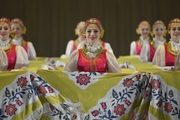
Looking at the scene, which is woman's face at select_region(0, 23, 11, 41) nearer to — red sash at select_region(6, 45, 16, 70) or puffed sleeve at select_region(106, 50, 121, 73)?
red sash at select_region(6, 45, 16, 70)

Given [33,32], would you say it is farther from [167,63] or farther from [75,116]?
[75,116]

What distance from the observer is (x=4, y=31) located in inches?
162

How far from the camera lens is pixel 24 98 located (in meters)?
3.03

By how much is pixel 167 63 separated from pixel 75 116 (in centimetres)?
150

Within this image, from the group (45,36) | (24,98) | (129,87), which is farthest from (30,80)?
(45,36)

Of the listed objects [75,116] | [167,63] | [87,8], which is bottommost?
[75,116]

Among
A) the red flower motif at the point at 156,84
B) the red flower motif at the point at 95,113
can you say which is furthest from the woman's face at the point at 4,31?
the red flower motif at the point at 156,84

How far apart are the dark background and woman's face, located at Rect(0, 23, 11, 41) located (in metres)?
3.64

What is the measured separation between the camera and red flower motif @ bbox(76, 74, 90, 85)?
312cm

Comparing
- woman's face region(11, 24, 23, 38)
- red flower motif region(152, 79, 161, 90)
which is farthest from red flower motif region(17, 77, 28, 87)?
woman's face region(11, 24, 23, 38)

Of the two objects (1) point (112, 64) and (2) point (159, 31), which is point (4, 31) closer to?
(1) point (112, 64)

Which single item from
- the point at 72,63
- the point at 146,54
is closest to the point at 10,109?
the point at 72,63

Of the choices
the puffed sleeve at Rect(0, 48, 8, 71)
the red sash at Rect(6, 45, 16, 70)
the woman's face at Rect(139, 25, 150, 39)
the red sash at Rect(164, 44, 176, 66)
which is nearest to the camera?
the puffed sleeve at Rect(0, 48, 8, 71)

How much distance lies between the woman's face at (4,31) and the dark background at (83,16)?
3639 mm
